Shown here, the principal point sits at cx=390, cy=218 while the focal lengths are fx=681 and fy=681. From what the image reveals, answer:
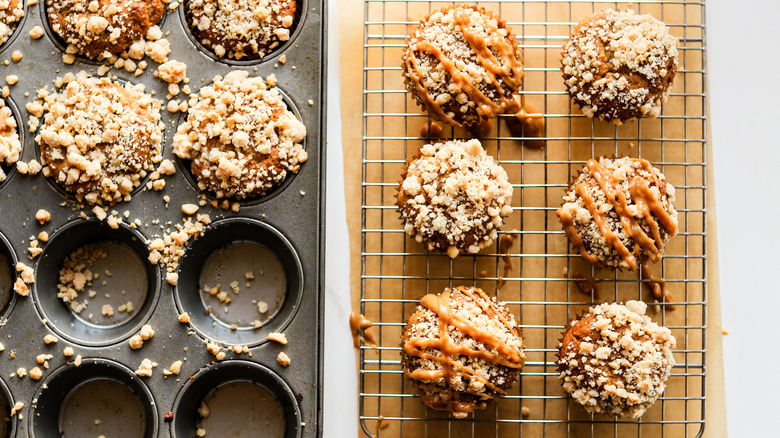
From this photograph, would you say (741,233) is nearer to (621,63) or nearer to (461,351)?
(621,63)

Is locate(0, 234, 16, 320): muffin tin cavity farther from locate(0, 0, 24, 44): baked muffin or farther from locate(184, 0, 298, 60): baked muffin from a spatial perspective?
locate(184, 0, 298, 60): baked muffin

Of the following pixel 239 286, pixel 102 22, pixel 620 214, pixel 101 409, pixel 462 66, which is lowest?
pixel 101 409

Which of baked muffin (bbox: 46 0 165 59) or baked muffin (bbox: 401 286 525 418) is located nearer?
baked muffin (bbox: 401 286 525 418)

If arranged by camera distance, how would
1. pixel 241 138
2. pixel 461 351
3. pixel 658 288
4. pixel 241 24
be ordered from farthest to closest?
pixel 658 288, pixel 241 24, pixel 241 138, pixel 461 351

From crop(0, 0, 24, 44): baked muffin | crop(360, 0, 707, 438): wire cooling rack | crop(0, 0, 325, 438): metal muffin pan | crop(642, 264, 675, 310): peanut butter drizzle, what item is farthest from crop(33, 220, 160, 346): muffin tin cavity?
crop(642, 264, 675, 310): peanut butter drizzle

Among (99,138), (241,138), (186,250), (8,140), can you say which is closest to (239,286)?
(186,250)
